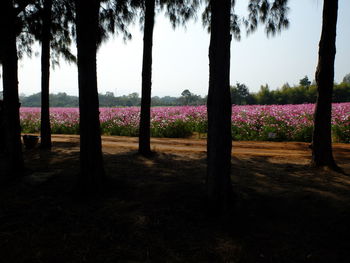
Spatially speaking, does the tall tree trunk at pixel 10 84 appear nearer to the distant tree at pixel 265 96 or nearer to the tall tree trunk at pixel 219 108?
the tall tree trunk at pixel 219 108

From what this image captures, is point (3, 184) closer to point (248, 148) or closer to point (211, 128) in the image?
point (211, 128)

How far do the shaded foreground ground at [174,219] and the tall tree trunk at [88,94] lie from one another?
466 mm

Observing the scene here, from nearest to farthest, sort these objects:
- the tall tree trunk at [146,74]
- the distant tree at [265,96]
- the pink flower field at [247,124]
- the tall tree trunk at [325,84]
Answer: the tall tree trunk at [325,84]
the tall tree trunk at [146,74]
the pink flower field at [247,124]
the distant tree at [265,96]

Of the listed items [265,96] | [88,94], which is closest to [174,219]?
[88,94]

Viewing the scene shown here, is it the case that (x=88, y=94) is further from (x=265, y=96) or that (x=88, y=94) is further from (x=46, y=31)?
(x=265, y=96)

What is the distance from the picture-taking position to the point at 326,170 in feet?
20.3

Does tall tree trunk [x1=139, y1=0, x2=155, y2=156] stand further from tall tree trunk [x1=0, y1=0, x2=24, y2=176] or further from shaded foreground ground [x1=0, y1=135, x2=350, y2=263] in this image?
tall tree trunk [x1=0, y1=0, x2=24, y2=176]

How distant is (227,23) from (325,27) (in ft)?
12.5

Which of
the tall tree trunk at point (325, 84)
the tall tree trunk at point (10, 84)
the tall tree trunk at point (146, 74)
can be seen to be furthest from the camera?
the tall tree trunk at point (146, 74)

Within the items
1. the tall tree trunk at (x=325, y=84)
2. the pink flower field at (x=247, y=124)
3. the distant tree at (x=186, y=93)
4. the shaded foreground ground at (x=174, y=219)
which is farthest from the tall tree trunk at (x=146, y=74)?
the distant tree at (x=186, y=93)

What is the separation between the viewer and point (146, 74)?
830 centimetres

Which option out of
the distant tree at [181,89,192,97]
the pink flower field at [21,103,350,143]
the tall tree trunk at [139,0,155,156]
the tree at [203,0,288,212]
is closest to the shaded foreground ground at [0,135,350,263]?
the tree at [203,0,288,212]

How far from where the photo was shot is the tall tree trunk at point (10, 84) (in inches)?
229

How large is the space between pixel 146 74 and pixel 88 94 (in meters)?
3.88
